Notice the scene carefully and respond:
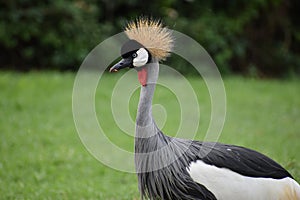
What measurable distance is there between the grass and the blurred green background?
1067 millimetres

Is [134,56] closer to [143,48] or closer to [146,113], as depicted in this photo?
[143,48]

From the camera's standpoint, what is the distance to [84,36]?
1066 centimetres

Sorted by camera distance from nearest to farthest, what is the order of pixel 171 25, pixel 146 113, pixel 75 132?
1. pixel 146 113
2. pixel 75 132
3. pixel 171 25

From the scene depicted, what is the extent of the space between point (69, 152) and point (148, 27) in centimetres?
313

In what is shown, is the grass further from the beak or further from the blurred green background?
the beak

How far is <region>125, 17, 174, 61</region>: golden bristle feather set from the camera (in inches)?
136

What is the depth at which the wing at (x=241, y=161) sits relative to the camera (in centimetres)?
337

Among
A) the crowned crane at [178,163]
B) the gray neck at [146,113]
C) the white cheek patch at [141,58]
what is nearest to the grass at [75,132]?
the crowned crane at [178,163]

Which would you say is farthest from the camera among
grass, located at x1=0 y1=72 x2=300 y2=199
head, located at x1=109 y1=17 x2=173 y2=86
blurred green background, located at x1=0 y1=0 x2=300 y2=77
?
blurred green background, located at x1=0 y1=0 x2=300 y2=77

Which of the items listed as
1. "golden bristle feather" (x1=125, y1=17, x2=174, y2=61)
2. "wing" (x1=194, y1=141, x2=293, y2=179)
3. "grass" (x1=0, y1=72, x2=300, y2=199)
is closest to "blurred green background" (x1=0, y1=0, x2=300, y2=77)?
"grass" (x1=0, y1=72, x2=300, y2=199)

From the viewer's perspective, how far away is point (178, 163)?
3418 millimetres

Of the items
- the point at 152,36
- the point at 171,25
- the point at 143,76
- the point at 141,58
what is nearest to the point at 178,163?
the point at 143,76

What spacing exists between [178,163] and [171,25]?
690 centimetres

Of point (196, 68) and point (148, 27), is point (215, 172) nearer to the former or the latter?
point (148, 27)
